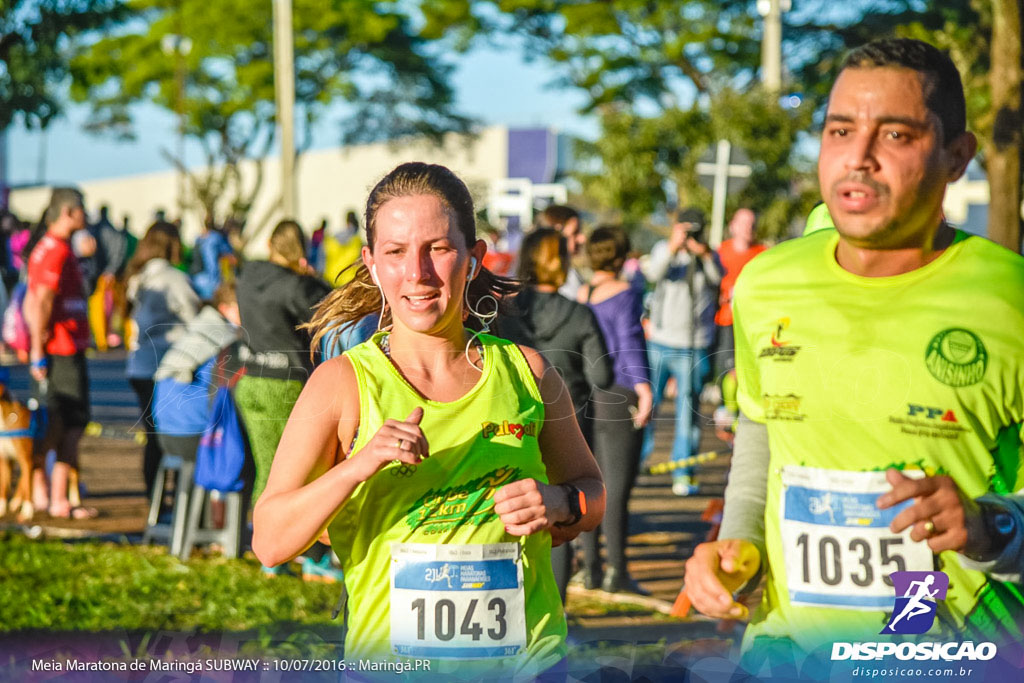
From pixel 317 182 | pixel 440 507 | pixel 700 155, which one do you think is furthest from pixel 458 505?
pixel 317 182

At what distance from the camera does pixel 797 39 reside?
99.0 ft

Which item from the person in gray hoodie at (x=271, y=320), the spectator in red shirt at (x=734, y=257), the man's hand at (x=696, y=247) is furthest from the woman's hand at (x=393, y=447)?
the spectator in red shirt at (x=734, y=257)

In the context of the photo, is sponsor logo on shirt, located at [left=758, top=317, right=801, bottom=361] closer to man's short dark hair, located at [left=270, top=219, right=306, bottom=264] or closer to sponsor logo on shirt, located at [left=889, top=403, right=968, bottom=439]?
sponsor logo on shirt, located at [left=889, top=403, right=968, bottom=439]

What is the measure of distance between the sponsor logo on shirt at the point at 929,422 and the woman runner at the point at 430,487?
74 centimetres

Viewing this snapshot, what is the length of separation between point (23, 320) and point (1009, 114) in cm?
700

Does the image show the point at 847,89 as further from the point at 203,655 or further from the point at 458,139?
the point at 458,139

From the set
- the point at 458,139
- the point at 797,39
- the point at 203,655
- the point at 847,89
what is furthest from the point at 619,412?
the point at 458,139

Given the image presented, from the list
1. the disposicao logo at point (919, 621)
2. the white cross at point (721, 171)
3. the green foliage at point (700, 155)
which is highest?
the green foliage at point (700, 155)

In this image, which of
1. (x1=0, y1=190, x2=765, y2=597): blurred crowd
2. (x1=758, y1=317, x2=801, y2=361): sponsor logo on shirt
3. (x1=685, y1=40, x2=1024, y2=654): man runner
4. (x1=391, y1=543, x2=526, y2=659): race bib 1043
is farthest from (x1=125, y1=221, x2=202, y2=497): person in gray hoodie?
(x1=685, y1=40, x2=1024, y2=654): man runner

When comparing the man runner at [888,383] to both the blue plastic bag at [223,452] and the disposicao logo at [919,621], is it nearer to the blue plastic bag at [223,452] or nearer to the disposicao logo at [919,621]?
the disposicao logo at [919,621]

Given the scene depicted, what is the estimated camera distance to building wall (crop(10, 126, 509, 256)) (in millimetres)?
41312

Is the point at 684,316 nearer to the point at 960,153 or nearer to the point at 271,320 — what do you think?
the point at 271,320

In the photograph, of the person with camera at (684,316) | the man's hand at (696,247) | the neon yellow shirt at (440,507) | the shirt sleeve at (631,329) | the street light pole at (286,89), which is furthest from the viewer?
the street light pole at (286,89)

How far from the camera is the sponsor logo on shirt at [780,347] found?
8.11 ft
